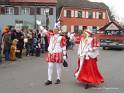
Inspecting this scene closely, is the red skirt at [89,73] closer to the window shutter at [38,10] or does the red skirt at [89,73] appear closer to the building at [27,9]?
the building at [27,9]

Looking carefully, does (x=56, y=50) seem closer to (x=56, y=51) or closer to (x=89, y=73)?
(x=56, y=51)

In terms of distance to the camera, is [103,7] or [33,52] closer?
[33,52]

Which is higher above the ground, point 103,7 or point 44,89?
point 103,7

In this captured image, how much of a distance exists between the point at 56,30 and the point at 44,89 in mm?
2007

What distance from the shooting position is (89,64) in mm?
13336

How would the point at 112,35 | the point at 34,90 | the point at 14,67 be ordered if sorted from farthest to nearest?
the point at 112,35, the point at 14,67, the point at 34,90

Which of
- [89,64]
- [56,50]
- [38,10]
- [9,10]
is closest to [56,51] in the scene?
[56,50]

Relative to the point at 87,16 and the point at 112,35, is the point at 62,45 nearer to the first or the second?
the point at 112,35

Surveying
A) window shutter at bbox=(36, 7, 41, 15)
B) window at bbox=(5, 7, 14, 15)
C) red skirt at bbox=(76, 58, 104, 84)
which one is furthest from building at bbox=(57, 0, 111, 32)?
red skirt at bbox=(76, 58, 104, 84)

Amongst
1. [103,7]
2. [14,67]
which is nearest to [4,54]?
[14,67]

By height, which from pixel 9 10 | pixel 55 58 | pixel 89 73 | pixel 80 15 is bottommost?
pixel 89 73

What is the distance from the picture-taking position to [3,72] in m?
17.2

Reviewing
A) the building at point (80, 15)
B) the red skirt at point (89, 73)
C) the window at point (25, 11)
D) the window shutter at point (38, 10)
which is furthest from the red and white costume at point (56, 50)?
the building at point (80, 15)

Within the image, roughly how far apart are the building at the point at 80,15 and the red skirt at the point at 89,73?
71920mm
